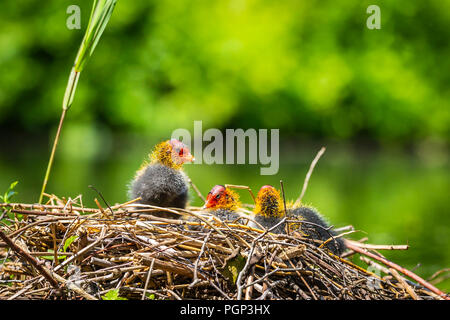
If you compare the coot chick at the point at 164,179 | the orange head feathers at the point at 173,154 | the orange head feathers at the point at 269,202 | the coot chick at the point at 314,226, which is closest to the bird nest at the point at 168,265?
the coot chick at the point at 314,226

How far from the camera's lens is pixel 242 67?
23.5 metres

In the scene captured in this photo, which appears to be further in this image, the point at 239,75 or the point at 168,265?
the point at 239,75

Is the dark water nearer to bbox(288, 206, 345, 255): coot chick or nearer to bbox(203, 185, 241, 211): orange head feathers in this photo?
bbox(288, 206, 345, 255): coot chick

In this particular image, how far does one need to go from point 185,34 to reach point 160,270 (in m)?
22.7

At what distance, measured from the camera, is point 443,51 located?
955 inches

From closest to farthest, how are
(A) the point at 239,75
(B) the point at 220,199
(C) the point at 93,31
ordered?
(C) the point at 93,31, (B) the point at 220,199, (A) the point at 239,75

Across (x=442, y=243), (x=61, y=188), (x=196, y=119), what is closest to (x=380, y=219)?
(x=442, y=243)

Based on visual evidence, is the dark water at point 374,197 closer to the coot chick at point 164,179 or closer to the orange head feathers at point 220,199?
the coot chick at point 164,179

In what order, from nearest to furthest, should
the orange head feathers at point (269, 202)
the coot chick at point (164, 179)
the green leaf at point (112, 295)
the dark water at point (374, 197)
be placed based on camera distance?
1. the green leaf at point (112, 295)
2. the orange head feathers at point (269, 202)
3. the coot chick at point (164, 179)
4. the dark water at point (374, 197)

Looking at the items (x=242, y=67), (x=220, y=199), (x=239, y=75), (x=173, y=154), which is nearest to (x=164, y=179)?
(x=173, y=154)

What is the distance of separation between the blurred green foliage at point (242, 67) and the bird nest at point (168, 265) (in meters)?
18.8

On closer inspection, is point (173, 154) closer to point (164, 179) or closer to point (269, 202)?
point (164, 179)

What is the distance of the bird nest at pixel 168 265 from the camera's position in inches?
67.1

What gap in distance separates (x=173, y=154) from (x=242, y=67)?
21.2 metres
